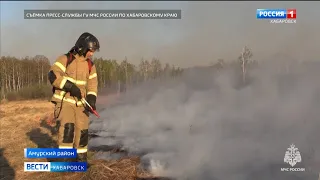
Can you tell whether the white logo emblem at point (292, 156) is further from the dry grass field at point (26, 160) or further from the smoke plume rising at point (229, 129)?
the dry grass field at point (26, 160)

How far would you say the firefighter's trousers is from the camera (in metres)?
5.36

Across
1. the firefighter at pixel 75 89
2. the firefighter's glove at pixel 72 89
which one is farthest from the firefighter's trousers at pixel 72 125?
the firefighter's glove at pixel 72 89

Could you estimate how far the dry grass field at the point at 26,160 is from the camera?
5.21 m

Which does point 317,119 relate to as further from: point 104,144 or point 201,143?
point 104,144

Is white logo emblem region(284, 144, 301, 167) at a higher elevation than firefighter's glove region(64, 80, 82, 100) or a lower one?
lower

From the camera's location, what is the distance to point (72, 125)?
17.9 feet
